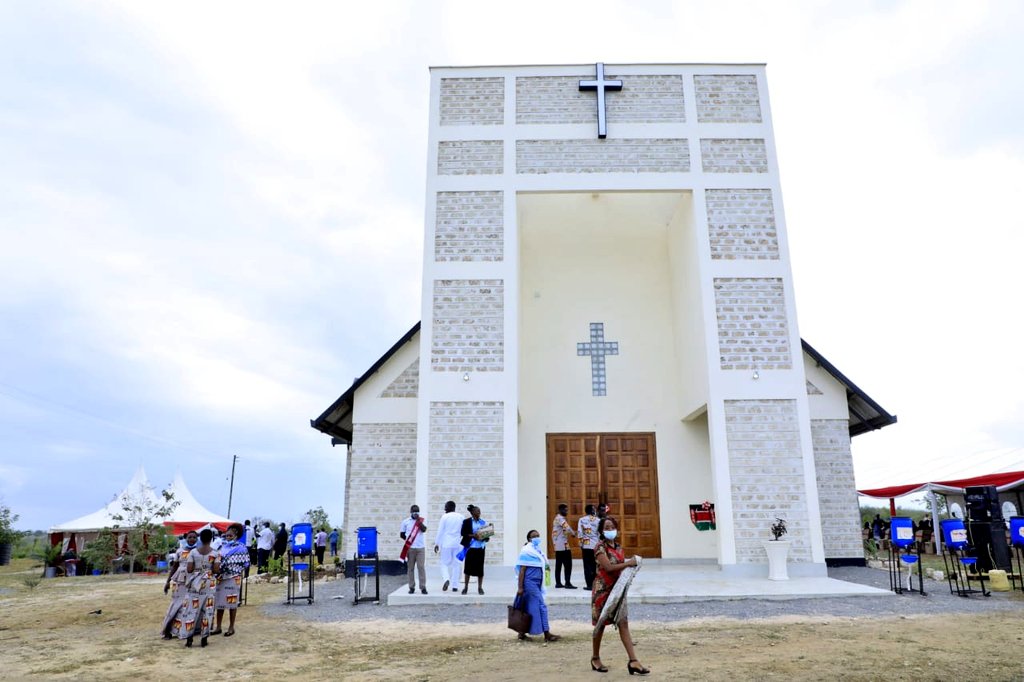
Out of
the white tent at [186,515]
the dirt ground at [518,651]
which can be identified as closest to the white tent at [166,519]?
the white tent at [186,515]

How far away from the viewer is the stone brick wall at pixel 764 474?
12.0 meters

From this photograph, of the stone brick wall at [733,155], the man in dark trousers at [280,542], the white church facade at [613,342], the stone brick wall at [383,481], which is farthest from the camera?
the man in dark trousers at [280,542]

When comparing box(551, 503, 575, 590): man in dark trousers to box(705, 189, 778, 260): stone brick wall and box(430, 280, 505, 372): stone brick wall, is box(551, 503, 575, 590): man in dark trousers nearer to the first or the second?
box(430, 280, 505, 372): stone brick wall

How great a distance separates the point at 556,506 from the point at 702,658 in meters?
8.79

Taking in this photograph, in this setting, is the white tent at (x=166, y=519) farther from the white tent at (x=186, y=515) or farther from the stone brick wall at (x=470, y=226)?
the stone brick wall at (x=470, y=226)

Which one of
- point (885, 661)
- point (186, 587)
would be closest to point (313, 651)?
point (186, 587)

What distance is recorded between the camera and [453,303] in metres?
13.3

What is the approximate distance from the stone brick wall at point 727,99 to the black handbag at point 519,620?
36.1ft

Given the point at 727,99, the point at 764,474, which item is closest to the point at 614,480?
the point at 764,474

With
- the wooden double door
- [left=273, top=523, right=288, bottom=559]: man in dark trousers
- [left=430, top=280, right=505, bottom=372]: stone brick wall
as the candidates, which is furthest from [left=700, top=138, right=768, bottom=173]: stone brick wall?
A: [left=273, top=523, right=288, bottom=559]: man in dark trousers

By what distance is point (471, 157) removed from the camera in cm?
1417

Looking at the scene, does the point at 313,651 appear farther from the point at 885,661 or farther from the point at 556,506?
the point at 556,506

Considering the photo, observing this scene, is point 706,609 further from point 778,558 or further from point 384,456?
point 384,456

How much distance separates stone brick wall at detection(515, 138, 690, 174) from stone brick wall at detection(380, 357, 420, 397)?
5035 mm
